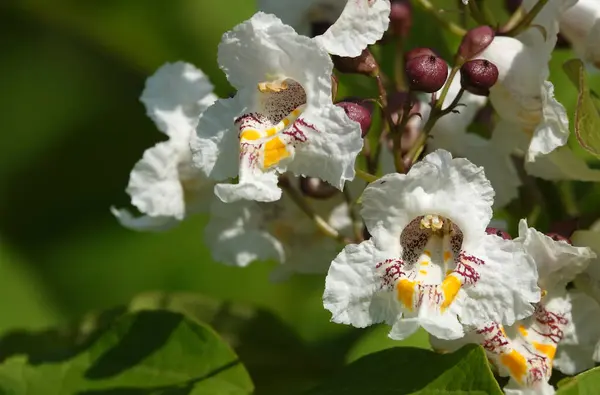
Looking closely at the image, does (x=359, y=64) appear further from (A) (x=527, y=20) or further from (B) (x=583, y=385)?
(B) (x=583, y=385)

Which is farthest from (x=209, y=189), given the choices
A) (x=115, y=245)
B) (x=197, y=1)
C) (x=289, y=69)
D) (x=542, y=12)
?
(x=197, y=1)

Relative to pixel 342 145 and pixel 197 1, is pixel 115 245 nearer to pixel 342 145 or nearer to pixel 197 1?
pixel 197 1

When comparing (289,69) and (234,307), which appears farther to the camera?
(234,307)

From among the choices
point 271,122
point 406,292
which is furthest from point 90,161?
point 406,292

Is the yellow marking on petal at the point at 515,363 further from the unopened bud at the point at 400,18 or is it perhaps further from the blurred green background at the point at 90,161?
the blurred green background at the point at 90,161

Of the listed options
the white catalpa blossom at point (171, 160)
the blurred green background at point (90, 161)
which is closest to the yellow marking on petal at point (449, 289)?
the white catalpa blossom at point (171, 160)

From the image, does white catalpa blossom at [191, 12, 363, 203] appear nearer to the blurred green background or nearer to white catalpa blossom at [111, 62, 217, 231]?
white catalpa blossom at [111, 62, 217, 231]
